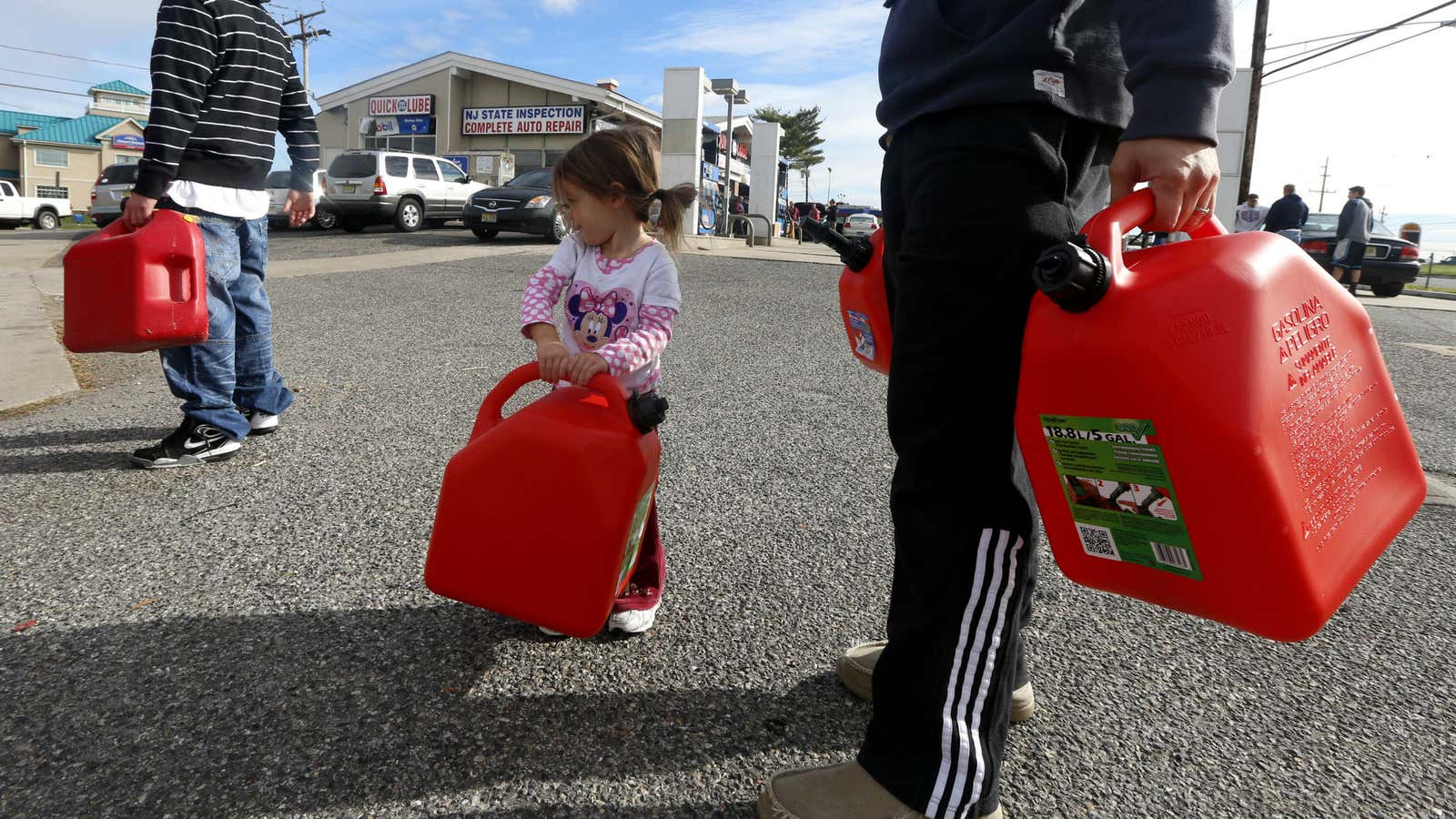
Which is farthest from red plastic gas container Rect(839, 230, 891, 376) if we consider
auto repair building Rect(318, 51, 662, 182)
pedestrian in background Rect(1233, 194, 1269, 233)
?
auto repair building Rect(318, 51, 662, 182)

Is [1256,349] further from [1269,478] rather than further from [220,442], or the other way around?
[220,442]

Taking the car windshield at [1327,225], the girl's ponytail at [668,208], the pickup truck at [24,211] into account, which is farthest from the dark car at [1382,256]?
the pickup truck at [24,211]

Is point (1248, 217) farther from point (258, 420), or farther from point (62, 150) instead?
point (62, 150)

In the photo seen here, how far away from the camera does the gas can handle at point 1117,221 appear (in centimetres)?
101

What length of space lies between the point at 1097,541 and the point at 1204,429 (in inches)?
8.0

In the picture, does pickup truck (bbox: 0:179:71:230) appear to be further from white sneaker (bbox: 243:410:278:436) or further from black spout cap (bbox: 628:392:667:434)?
black spout cap (bbox: 628:392:667:434)

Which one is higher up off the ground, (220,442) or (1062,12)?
(1062,12)

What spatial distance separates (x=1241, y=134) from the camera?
12.5m

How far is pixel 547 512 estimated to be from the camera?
1427 millimetres

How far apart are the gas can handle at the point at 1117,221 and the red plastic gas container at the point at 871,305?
44 centimetres

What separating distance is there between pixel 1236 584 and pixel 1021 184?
22.8 inches

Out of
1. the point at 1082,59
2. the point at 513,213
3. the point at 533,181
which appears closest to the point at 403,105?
the point at 533,181

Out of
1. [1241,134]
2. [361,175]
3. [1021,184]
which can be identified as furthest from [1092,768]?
[361,175]

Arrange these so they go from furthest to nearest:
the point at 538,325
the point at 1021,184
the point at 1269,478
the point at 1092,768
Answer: the point at 538,325, the point at 1092,768, the point at 1021,184, the point at 1269,478
